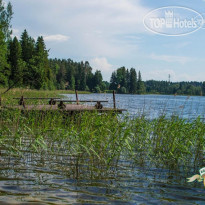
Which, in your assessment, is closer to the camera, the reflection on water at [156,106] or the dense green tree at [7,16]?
the reflection on water at [156,106]

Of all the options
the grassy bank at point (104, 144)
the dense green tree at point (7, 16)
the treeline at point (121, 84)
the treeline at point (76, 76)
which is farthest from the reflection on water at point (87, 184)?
the treeline at point (76, 76)

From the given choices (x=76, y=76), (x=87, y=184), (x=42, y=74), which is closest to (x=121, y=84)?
(x=87, y=184)

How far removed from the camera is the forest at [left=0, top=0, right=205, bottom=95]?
995 centimetres

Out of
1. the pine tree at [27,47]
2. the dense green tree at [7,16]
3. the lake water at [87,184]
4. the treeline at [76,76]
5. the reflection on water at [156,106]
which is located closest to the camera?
the lake water at [87,184]

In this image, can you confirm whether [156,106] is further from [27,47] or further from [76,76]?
[76,76]

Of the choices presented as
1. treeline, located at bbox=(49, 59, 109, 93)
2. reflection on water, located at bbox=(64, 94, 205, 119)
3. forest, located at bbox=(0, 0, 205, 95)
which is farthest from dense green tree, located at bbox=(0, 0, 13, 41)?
treeline, located at bbox=(49, 59, 109, 93)

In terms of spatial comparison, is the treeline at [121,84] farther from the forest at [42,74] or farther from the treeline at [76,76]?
the treeline at [76,76]

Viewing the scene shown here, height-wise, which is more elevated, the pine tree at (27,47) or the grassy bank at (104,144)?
the pine tree at (27,47)

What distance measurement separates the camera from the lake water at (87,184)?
3.74m

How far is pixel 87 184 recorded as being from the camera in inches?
169

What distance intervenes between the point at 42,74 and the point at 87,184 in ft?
112

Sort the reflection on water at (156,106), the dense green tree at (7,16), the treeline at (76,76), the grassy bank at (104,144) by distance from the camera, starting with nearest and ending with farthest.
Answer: the grassy bank at (104,144), the reflection on water at (156,106), the dense green tree at (7,16), the treeline at (76,76)

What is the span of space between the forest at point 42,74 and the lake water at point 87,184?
213 cm

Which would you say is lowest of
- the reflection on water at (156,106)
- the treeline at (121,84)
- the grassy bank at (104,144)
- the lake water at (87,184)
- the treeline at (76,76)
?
the lake water at (87,184)
